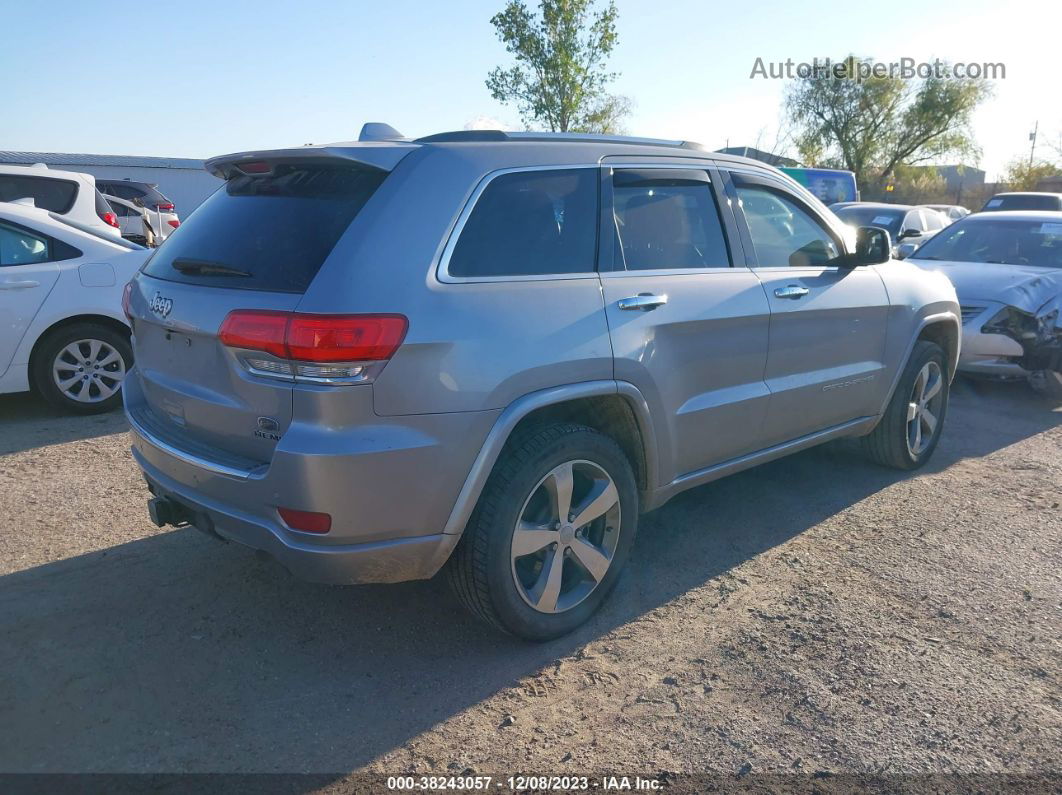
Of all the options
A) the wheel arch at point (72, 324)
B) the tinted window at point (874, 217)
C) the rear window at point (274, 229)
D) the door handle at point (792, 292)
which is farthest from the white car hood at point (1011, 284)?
the tinted window at point (874, 217)

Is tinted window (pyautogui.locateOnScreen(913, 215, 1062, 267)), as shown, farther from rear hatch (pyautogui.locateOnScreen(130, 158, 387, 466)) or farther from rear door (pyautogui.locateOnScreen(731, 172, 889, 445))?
rear hatch (pyautogui.locateOnScreen(130, 158, 387, 466))

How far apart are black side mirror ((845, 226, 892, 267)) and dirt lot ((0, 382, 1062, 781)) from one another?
1346 mm

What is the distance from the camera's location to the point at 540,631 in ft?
10.8

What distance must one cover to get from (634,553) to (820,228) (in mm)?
1996

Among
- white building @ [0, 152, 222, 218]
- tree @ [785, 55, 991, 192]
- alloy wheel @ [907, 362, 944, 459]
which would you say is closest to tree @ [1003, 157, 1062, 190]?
tree @ [785, 55, 991, 192]

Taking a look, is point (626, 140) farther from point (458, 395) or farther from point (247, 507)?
point (247, 507)

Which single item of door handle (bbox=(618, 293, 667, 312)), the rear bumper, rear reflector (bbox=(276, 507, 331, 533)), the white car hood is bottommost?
the rear bumper

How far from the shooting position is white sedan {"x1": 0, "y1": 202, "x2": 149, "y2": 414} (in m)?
6.10

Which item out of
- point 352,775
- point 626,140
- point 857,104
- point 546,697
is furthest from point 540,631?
point 857,104

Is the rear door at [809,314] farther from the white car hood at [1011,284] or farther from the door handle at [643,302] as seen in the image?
the white car hood at [1011,284]

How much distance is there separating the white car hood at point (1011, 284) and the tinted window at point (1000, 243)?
0.30m

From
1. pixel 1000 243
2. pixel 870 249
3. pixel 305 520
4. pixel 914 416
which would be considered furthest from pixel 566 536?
pixel 1000 243

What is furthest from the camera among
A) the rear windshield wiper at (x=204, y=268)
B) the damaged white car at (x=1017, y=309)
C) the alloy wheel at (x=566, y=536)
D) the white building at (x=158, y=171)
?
the white building at (x=158, y=171)

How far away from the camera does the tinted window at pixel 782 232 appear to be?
14.0 feet
